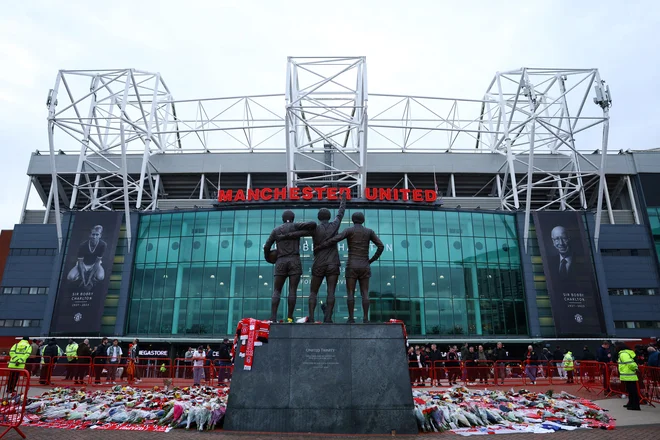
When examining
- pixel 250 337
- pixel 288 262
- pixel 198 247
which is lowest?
pixel 250 337

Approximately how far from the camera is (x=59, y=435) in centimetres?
912

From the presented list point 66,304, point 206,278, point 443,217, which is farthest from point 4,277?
point 443,217

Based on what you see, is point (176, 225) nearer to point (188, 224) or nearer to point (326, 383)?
point (188, 224)

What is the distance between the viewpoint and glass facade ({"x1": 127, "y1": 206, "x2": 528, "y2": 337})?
1400 inches

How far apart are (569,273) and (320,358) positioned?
33396 millimetres

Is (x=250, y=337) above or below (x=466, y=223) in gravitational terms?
below

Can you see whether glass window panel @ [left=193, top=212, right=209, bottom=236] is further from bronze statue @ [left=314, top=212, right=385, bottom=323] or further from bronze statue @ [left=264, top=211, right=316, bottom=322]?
bronze statue @ [left=314, top=212, right=385, bottom=323]

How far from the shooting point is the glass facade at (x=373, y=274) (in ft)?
117

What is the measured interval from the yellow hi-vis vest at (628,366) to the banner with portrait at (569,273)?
24773 millimetres

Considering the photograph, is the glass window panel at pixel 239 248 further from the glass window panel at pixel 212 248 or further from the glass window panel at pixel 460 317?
the glass window panel at pixel 460 317

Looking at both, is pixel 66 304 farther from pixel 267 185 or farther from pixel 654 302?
pixel 654 302

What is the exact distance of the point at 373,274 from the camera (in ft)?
119

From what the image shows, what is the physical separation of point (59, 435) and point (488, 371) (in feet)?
57.0

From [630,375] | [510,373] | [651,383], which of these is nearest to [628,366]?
[630,375]
